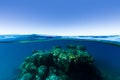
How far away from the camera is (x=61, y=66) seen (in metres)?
9.06

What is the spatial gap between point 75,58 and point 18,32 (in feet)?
18.1

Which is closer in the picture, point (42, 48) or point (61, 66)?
point (61, 66)

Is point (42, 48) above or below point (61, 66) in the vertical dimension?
below

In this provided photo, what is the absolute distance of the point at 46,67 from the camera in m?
9.67

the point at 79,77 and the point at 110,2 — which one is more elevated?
the point at 110,2

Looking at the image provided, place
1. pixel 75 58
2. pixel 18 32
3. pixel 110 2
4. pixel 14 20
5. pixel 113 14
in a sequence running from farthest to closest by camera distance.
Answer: pixel 18 32, pixel 14 20, pixel 113 14, pixel 110 2, pixel 75 58

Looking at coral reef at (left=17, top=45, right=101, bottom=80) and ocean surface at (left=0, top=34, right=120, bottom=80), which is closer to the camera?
coral reef at (left=17, top=45, right=101, bottom=80)

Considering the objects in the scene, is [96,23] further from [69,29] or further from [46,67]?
[46,67]

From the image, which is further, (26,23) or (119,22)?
(26,23)

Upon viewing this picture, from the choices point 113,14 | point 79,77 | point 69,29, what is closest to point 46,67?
point 79,77

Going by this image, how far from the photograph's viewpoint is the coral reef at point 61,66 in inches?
339

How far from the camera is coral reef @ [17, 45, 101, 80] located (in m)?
8.62

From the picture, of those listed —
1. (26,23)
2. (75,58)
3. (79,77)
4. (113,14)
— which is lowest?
(79,77)

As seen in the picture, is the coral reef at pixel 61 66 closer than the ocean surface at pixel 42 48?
Yes
